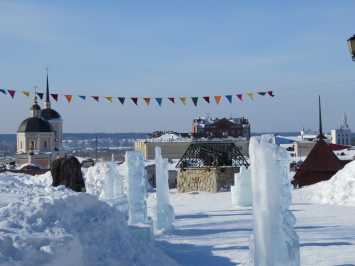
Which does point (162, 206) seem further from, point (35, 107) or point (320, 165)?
point (35, 107)

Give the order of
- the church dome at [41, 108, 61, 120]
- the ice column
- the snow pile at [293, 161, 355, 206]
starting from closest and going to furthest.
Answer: the ice column, the snow pile at [293, 161, 355, 206], the church dome at [41, 108, 61, 120]

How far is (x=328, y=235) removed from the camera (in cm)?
892

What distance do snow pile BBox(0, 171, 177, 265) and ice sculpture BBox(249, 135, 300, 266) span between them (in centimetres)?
189

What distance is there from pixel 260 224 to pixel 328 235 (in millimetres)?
4349

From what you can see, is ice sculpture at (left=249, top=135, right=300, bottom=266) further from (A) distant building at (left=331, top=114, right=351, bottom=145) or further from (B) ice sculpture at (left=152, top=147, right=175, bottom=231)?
(A) distant building at (left=331, top=114, right=351, bottom=145)

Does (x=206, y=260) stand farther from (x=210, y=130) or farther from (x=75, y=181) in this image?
(x=210, y=130)

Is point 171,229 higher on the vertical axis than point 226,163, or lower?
lower

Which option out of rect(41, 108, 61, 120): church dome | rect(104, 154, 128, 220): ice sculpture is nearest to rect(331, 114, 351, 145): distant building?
rect(41, 108, 61, 120): church dome

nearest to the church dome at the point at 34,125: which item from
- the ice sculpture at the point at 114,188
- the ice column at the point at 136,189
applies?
the ice sculpture at the point at 114,188

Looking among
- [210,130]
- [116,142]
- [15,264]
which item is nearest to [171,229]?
[15,264]

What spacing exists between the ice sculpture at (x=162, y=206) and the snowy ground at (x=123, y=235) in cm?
36

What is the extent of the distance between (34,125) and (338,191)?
42452mm

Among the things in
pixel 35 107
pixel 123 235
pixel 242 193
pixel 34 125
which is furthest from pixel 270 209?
pixel 35 107

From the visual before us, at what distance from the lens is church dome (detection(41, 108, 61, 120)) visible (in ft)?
192
